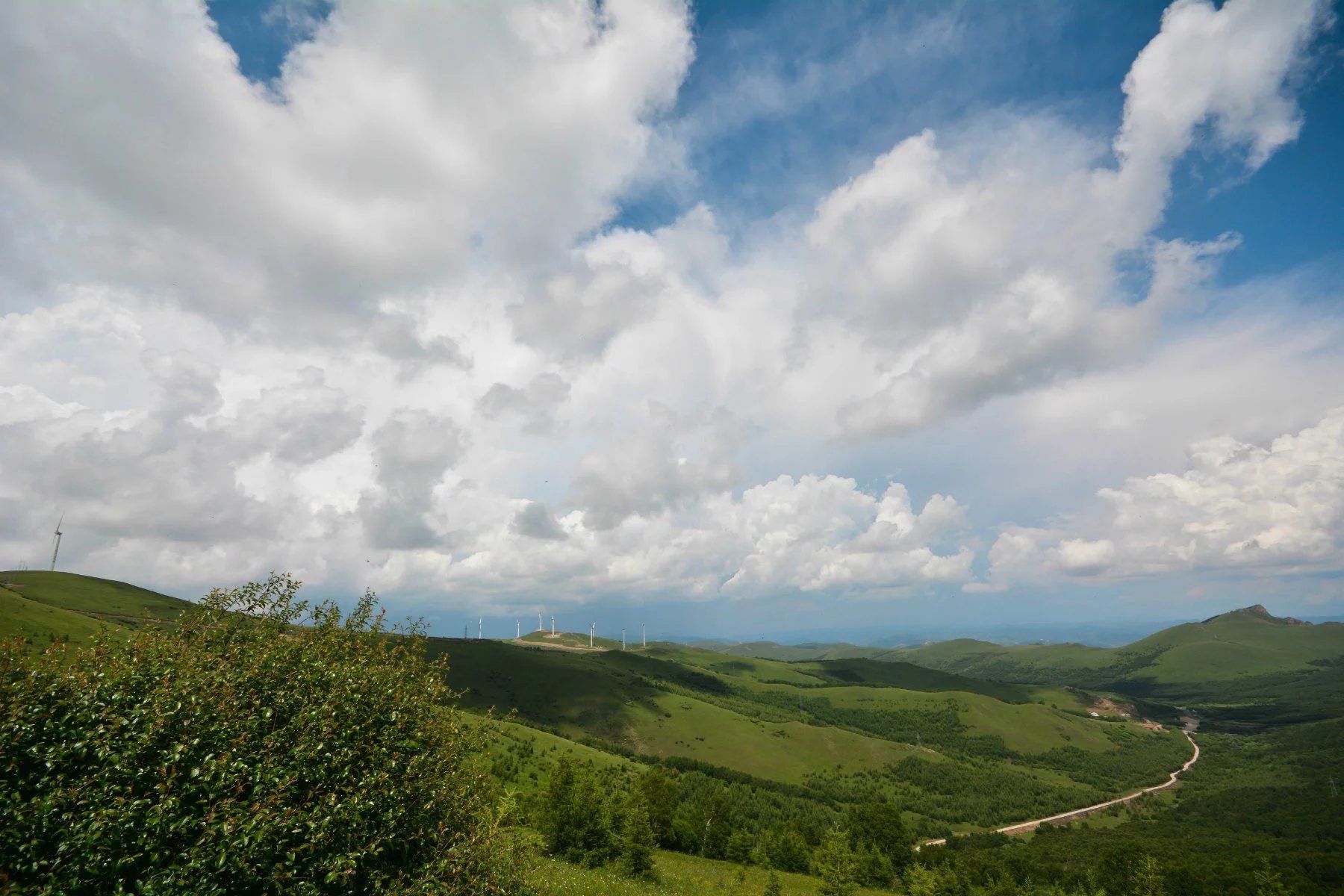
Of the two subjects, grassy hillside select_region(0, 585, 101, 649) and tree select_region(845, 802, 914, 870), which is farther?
tree select_region(845, 802, 914, 870)

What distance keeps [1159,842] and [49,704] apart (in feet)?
735

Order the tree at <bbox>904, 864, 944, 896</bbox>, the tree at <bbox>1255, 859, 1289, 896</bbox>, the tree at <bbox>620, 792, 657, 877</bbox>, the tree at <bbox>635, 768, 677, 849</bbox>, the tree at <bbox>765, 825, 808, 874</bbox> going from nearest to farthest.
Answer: the tree at <bbox>620, 792, 657, 877</bbox>, the tree at <bbox>904, 864, 944, 896</bbox>, the tree at <bbox>635, 768, 677, 849</bbox>, the tree at <bbox>765, 825, 808, 874</bbox>, the tree at <bbox>1255, 859, 1289, 896</bbox>

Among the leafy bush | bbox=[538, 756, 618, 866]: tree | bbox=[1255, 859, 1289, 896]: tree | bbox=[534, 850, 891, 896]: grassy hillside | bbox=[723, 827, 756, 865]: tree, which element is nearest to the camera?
the leafy bush

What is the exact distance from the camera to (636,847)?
53250 millimetres

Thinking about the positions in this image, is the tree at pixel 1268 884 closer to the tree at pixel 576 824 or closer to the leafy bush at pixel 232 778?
the tree at pixel 576 824

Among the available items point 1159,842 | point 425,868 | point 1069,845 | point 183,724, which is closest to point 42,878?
point 183,724

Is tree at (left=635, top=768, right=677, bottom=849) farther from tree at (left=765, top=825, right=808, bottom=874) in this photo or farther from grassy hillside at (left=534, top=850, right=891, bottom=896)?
tree at (left=765, top=825, right=808, bottom=874)

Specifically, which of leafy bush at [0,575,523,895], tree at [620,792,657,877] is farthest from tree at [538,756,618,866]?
A: leafy bush at [0,575,523,895]

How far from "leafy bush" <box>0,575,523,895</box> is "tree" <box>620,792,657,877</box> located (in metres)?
35.7

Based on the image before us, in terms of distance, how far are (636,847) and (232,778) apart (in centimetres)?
4731

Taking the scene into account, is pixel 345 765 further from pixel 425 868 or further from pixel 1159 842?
pixel 1159 842

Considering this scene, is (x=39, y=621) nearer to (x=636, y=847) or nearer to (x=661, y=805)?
(x=661, y=805)

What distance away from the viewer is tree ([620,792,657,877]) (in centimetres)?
5250

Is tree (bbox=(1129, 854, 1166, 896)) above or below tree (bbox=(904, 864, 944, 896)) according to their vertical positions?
below
